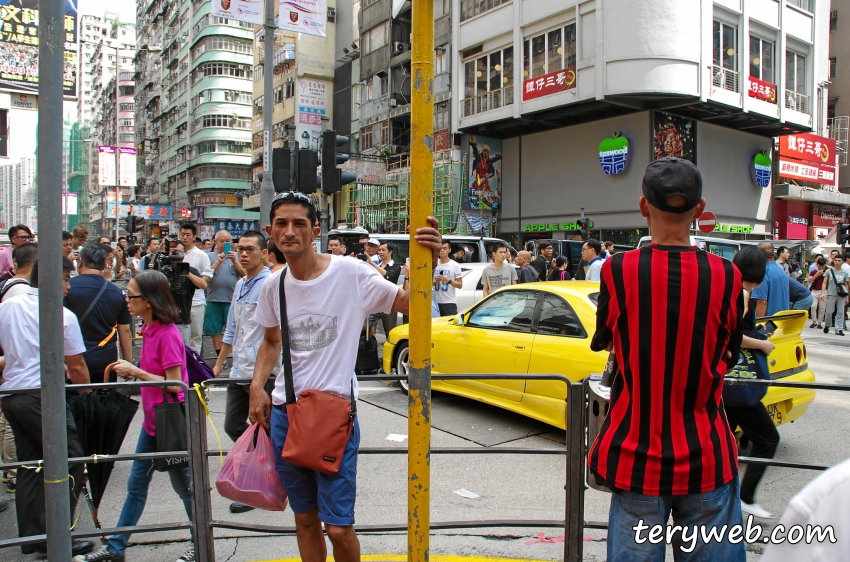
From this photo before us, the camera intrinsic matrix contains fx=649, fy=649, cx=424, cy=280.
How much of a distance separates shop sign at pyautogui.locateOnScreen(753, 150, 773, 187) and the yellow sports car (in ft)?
74.6

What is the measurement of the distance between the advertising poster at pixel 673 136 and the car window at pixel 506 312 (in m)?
17.6

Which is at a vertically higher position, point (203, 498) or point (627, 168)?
point (627, 168)

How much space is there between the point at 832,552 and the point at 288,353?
7.06 feet

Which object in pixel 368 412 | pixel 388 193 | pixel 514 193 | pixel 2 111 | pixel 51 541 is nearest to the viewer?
pixel 51 541

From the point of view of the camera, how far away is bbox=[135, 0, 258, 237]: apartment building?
193ft

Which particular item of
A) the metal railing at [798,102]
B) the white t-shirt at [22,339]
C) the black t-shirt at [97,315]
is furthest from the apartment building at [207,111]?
the white t-shirt at [22,339]

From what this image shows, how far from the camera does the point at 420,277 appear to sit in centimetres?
208

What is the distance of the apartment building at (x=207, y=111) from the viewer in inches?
2312

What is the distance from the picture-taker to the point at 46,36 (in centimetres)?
214

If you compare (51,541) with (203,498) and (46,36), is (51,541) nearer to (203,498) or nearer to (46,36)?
(203,498)

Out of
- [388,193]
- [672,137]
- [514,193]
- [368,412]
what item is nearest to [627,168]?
[672,137]

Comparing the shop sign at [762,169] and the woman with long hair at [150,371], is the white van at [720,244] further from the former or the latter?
the woman with long hair at [150,371]

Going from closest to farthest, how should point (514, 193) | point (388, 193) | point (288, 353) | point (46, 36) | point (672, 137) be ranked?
point (46, 36)
point (288, 353)
point (672, 137)
point (514, 193)
point (388, 193)

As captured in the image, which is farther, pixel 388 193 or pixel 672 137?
pixel 388 193
